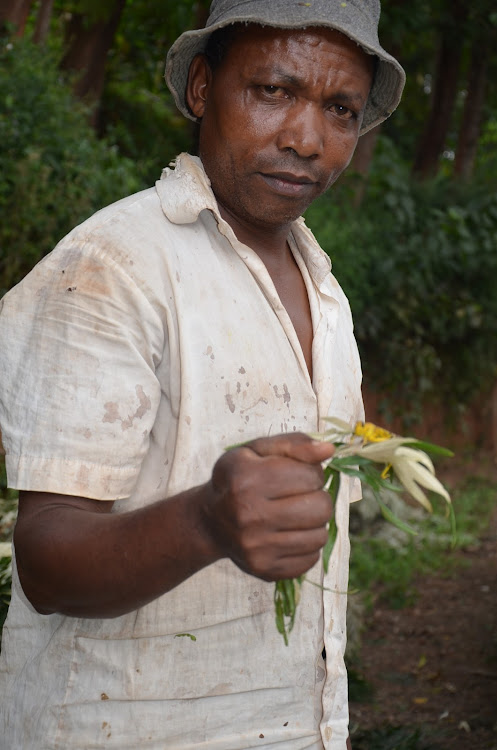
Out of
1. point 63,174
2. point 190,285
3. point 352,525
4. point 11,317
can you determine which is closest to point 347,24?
point 190,285

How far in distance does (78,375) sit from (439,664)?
3877 mm

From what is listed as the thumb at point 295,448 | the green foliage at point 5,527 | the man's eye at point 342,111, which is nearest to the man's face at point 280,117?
the man's eye at point 342,111

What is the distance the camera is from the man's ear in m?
1.76

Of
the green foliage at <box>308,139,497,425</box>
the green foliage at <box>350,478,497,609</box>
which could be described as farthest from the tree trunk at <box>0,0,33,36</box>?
the green foliage at <box>350,478,497,609</box>

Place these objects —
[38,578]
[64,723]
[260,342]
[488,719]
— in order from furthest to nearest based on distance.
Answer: [488,719] → [260,342] → [64,723] → [38,578]

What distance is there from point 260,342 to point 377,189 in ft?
21.1

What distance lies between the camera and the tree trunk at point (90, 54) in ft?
24.4

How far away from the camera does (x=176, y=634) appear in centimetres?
147

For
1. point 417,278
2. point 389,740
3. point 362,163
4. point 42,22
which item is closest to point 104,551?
point 389,740

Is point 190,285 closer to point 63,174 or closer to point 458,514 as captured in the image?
point 63,174

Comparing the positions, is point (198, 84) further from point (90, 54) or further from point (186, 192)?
point (90, 54)

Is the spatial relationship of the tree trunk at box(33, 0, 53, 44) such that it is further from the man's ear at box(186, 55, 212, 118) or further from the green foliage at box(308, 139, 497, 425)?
the man's ear at box(186, 55, 212, 118)

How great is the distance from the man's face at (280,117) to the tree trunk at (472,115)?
7.54 m

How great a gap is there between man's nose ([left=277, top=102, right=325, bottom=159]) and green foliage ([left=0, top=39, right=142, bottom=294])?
3.74m
